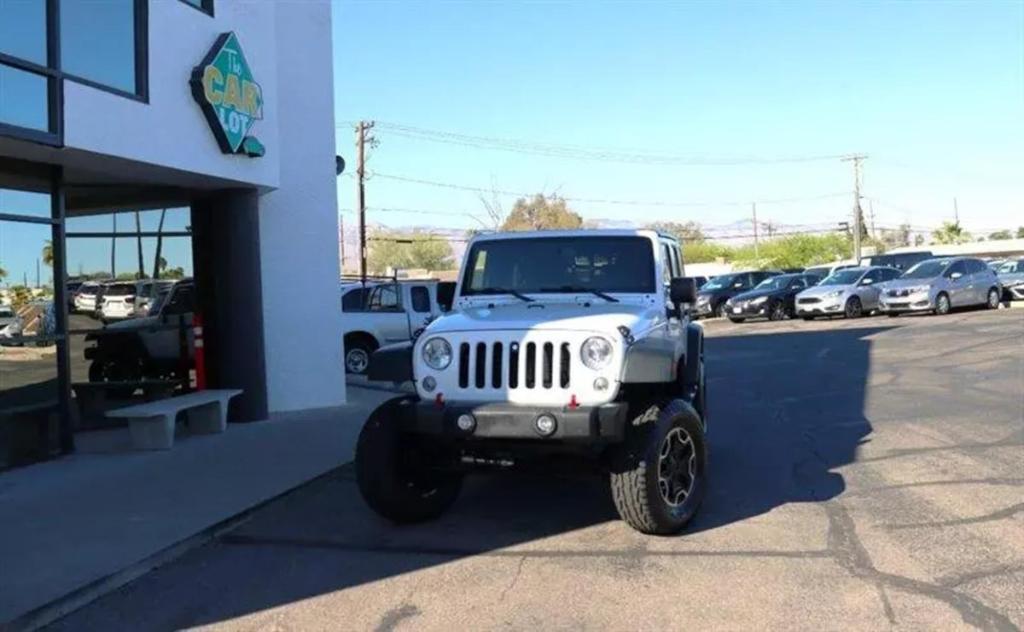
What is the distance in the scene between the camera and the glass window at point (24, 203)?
9.03m

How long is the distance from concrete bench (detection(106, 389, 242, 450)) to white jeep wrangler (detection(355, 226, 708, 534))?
12.9 ft

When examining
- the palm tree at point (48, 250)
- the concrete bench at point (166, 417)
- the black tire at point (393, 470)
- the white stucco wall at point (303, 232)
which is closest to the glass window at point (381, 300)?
the white stucco wall at point (303, 232)

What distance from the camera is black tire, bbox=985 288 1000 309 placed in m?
28.4

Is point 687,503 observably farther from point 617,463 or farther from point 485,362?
point 485,362

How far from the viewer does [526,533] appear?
6.52 m

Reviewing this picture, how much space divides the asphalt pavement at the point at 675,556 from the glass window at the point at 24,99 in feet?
12.4

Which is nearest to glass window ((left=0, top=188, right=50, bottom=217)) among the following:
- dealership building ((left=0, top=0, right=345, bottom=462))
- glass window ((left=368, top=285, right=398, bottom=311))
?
dealership building ((left=0, top=0, right=345, bottom=462))

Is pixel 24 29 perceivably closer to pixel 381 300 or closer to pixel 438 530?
pixel 438 530

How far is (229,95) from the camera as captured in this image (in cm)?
1048

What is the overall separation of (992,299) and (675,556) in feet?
86.7

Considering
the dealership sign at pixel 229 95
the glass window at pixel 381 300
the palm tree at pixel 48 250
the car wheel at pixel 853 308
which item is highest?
the dealership sign at pixel 229 95

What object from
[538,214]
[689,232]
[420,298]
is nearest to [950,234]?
[689,232]

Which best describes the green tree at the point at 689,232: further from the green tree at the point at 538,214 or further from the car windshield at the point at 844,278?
the car windshield at the point at 844,278

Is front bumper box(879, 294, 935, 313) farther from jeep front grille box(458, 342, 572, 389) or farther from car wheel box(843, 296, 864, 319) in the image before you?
jeep front grille box(458, 342, 572, 389)
